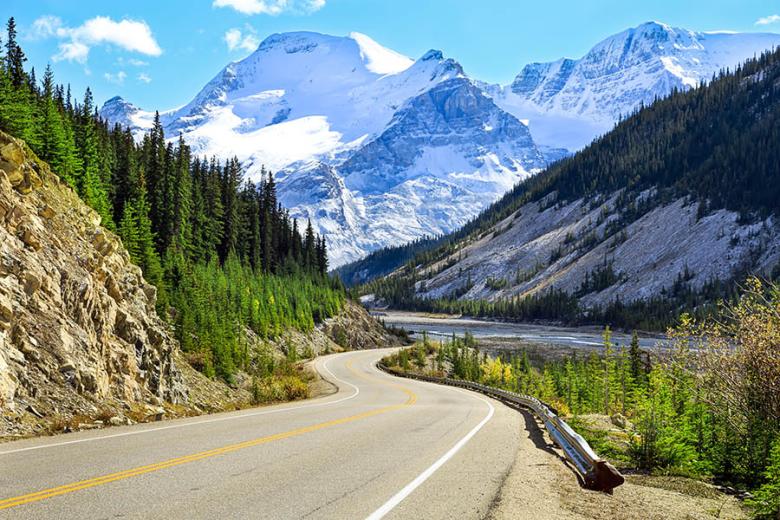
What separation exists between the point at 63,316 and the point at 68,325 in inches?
12.9

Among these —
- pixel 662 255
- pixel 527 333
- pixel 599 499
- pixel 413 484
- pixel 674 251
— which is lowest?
pixel 527 333

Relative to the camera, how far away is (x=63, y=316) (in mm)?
16719

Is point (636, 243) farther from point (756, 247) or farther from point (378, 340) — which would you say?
point (378, 340)

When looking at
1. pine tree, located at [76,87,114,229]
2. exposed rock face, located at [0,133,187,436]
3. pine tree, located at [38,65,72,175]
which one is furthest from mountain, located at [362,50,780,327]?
exposed rock face, located at [0,133,187,436]

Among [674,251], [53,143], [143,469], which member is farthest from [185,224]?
[674,251]

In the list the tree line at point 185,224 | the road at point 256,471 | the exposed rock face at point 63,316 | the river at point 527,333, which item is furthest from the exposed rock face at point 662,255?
the road at point 256,471

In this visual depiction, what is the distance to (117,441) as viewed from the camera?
11.6 metres

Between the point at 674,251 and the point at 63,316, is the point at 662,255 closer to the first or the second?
the point at 674,251

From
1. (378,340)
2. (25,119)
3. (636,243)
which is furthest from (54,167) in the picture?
(636,243)

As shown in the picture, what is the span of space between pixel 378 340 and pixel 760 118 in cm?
17229

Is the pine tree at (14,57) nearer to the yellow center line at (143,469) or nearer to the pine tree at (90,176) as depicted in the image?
the pine tree at (90,176)

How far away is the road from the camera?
725cm

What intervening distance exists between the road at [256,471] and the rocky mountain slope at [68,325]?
197cm

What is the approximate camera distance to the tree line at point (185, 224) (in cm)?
3369
